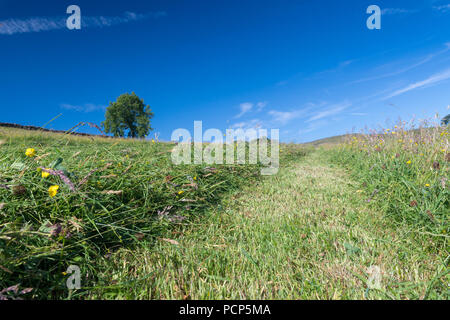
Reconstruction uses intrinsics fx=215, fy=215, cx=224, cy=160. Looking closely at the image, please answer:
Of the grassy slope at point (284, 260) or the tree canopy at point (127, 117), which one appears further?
the tree canopy at point (127, 117)

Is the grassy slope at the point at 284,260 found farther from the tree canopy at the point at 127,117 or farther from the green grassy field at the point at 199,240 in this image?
the tree canopy at the point at 127,117

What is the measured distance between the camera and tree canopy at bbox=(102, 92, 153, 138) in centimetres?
3434

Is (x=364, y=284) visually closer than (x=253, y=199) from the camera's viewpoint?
Yes

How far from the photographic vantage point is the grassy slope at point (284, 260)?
1400mm

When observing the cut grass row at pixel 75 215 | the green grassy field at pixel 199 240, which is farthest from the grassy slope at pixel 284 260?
the cut grass row at pixel 75 215

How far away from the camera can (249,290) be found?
141 cm

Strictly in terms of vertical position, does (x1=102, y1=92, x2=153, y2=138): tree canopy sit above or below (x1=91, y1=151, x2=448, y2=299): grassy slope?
above

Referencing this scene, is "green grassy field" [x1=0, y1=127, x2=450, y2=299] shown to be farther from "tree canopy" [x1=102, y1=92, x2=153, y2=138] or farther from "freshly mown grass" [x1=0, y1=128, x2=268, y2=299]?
"tree canopy" [x1=102, y1=92, x2=153, y2=138]

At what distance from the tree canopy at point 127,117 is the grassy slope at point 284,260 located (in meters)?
34.6

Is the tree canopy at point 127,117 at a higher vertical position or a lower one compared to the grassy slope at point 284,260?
higher

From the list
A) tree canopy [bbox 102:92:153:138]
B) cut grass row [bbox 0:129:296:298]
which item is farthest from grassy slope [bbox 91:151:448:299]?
tree canopy [bbox 102:92:153:138]
